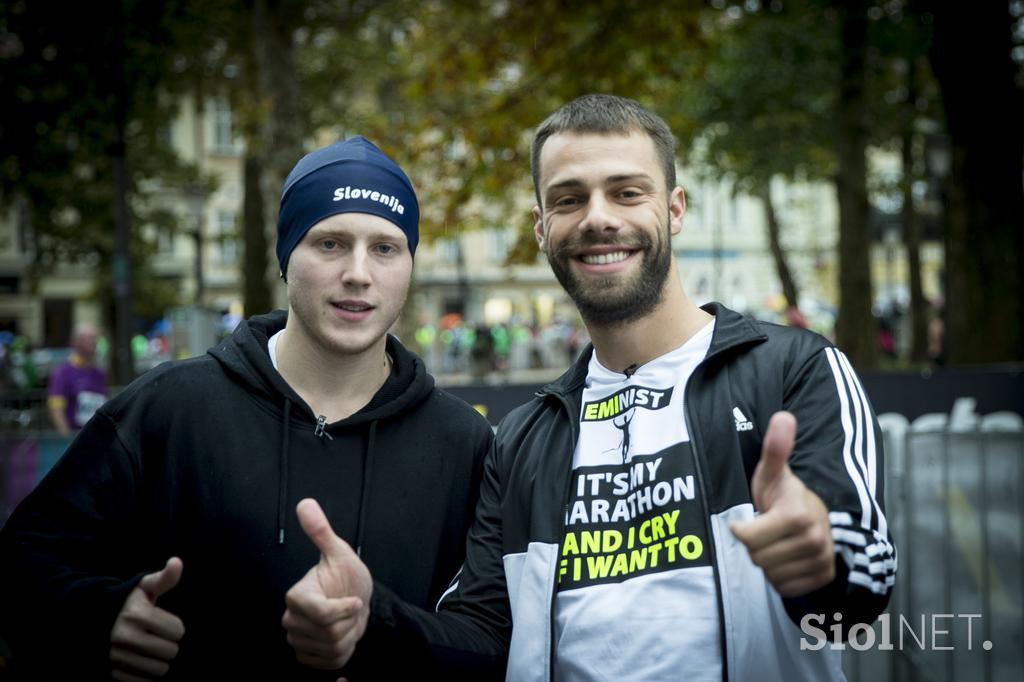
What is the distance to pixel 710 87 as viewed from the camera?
21188mm

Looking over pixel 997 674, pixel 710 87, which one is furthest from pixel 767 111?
pixel 997 674

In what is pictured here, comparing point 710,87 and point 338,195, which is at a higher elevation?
point 710,87

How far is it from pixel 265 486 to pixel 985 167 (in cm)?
1066

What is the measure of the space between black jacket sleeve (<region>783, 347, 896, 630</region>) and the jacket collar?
0.61 feet

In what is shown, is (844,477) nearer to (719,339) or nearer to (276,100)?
(719,339)

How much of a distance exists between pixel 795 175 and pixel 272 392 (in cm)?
2162

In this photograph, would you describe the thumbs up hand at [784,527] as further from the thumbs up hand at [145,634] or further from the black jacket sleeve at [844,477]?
the thumbs up hand at [145,634]

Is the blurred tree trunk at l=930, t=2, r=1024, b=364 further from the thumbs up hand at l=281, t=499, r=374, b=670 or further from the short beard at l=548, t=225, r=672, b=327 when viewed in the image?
the thumbs up hand at l=281, t=499, r=374, b=670

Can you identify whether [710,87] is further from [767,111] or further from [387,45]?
[387,45]

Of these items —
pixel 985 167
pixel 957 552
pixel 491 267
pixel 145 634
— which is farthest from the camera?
pixel 491 267

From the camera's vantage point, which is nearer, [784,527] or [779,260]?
[784,527]

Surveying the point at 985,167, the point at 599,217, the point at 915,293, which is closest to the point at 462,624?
the point at 599,217

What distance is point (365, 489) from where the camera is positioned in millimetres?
2824

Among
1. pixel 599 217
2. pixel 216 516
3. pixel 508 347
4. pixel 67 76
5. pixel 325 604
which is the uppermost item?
pixel 67 76
